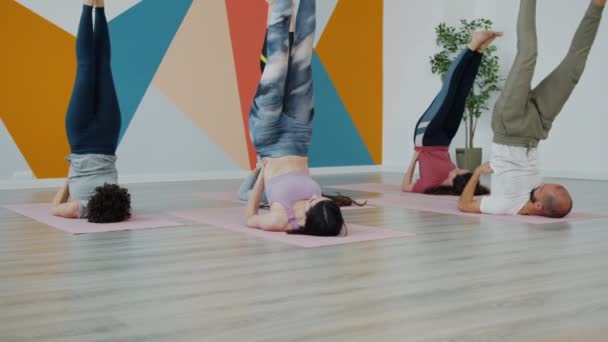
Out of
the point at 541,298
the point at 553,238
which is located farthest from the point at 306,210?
the point at 541,298

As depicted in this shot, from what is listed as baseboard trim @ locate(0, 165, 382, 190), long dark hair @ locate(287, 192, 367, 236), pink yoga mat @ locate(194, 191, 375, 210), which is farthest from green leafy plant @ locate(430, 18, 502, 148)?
long dark hair @ locate(287, 192, 367, 236)

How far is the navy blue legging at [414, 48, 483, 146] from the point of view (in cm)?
502

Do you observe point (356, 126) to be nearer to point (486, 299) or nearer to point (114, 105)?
point (114, 105)

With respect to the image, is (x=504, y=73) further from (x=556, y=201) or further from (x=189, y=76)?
(x=556, y=201)

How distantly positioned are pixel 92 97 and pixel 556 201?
8.63 ft

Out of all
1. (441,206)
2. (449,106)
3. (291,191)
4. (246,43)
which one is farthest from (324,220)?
(246,43)

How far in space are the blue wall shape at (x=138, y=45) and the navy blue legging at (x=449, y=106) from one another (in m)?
2.78

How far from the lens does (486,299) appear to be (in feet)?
6.77

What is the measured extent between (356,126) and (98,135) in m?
4.70

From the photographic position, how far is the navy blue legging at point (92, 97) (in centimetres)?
384

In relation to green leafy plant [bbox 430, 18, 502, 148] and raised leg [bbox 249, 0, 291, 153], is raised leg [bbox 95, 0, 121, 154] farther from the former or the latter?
green leafy plant [bbox 430, 18, 502, 148]

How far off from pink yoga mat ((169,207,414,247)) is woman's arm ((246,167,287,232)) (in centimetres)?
3

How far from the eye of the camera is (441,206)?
4.62 meters

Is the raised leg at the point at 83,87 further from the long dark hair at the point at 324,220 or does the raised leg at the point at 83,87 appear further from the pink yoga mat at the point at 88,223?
the long dark hair at the point at 324,220
